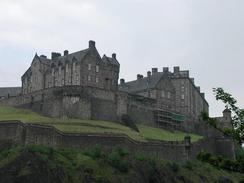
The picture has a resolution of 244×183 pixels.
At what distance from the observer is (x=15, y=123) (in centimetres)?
4634

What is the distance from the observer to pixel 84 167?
36750mm

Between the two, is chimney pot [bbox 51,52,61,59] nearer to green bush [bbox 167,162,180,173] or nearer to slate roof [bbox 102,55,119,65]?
slate roof [bbox 102,55,119,65]

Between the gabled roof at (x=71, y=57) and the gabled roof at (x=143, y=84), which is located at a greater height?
the gabled roof at (x=71, y=57)

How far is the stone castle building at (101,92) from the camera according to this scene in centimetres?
5530

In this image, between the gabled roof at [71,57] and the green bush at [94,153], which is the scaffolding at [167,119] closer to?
the gabled roof at [71,57]

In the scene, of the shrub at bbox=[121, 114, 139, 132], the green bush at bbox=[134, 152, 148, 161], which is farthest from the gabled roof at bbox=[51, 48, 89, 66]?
the green bush at bbox=[134, 152, 148, 161]

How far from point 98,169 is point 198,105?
162ft

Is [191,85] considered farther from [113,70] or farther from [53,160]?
[53,160]

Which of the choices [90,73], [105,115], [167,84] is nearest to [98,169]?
[105,115]

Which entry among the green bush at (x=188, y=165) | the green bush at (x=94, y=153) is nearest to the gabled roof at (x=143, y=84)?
the green bush at (x=188, y=165)

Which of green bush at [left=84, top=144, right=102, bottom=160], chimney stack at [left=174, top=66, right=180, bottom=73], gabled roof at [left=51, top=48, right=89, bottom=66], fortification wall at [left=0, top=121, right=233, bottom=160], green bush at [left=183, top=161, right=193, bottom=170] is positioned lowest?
green bush at [left=183, top=161, right=193, bottom=170]

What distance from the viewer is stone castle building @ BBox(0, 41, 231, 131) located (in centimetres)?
5530

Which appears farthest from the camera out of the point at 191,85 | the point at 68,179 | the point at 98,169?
the point at 191,85

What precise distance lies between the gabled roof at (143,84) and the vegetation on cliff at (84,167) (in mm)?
28050
